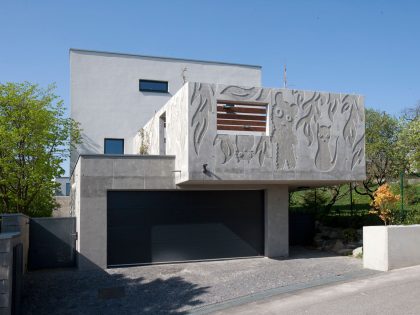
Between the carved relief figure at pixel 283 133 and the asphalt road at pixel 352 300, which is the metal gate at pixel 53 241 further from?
the asphalt road at pixel 352 300

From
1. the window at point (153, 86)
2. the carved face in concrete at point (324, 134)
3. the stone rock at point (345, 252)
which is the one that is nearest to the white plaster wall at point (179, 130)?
the carved face in concrete at point (324, 134)

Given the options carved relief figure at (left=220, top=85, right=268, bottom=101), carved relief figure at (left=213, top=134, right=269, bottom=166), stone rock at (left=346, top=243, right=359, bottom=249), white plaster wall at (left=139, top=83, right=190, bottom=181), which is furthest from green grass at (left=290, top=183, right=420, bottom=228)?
white plaster wall at (left=139, top=83, right=190, bottom=181)

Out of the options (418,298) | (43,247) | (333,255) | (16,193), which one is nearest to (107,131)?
(16,193)

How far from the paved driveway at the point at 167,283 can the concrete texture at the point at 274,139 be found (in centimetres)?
263

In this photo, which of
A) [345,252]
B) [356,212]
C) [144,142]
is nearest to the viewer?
[345,252]

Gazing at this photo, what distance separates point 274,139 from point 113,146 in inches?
433

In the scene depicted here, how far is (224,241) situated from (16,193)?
368 inches

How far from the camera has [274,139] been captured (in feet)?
44.2

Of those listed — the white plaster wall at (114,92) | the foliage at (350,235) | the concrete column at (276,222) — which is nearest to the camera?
the concrete column at (276,222)

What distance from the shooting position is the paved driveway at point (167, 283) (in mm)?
9367

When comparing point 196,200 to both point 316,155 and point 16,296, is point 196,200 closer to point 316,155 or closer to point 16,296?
point 316,155

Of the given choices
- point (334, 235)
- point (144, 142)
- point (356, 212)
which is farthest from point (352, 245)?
point (144, 142)

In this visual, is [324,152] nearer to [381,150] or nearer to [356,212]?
[356,212]

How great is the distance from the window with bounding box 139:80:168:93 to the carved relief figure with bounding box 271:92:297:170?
35.1 ft
